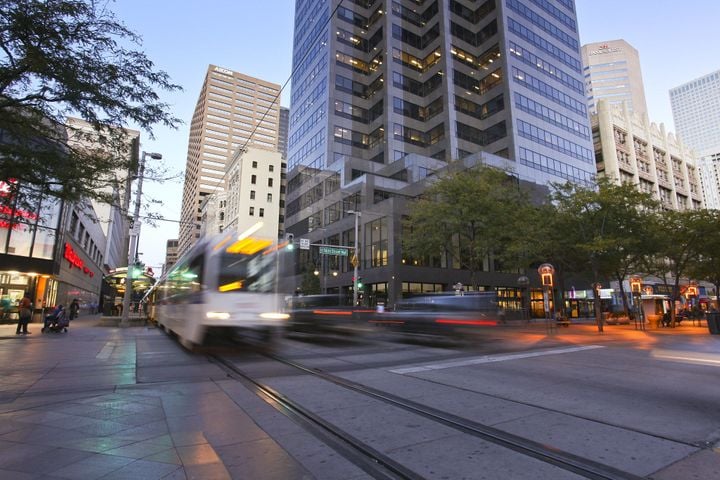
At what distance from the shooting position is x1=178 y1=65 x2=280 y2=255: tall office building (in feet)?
487

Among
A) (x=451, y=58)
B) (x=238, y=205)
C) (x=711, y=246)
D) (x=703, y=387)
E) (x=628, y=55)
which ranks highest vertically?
(x=628, y=55)

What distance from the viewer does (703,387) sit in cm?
789

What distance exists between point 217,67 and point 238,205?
117351 mm

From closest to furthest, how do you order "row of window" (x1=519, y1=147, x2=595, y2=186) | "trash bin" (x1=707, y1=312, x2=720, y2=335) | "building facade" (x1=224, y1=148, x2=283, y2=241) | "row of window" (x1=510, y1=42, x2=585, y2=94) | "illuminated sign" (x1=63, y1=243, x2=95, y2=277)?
"trash bin" (x1=707, y1=312, x2=720, y2=335) → "illuminated sign" (x1=63, y1=243, x2=95, y2=277) → "row of window" (x1=519, y1=147, x2=595, y2=186) → "row of window" (x1=510, y1=42, x2=585, y2=94) → "building facade" (x1=224, y1=148, x2=283, y2=241)

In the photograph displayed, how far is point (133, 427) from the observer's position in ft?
17.3

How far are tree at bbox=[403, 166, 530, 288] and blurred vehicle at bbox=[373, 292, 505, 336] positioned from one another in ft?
53.5

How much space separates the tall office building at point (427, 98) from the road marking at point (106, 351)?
36843 millimetres

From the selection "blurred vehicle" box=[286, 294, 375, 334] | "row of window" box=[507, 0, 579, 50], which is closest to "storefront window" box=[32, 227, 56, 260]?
"blurred vehicle" box=[286, 294, 375, 334]

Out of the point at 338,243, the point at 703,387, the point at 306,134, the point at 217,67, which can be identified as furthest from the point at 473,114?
the point at 217,67

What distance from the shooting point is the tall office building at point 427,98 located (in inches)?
2250

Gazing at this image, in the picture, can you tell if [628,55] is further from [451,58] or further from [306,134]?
[306,134]

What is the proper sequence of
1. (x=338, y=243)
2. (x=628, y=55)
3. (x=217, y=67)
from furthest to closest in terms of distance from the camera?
(x=217, y=67)
(x=628, y=55)
(x=338, y=243)

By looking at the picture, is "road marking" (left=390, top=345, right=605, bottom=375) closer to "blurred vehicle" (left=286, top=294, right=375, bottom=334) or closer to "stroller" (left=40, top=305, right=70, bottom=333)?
"blurred vehicle" (left=286, top=294, right=375, bottom=334)

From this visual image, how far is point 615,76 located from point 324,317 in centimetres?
16195
